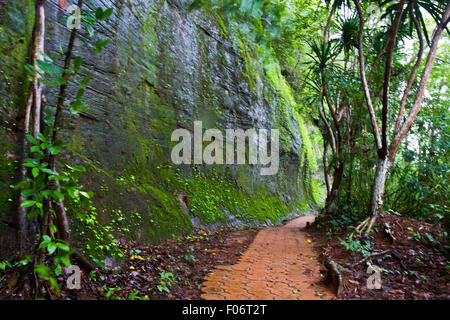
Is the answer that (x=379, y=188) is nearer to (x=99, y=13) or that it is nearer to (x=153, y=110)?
(x=153, y=110)

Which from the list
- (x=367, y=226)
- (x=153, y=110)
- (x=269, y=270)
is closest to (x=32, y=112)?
(x=153, y=110)

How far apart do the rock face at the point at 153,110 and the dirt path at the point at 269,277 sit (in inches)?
54.9

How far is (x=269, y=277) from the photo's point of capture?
12.1 ft

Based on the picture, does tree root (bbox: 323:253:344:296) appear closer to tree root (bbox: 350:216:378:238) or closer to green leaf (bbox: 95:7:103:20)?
tree root (bbox: 350:216:378:238)

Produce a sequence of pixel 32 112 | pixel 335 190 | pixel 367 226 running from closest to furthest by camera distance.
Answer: pixel 32 112, pixel 367 226, pixel 335 190

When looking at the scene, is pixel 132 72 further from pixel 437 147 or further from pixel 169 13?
pixel 437 147

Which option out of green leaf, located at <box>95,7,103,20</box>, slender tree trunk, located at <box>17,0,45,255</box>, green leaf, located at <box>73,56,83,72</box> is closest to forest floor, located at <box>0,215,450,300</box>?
slender tree trunk, located at <box>17,0,45,255</box>

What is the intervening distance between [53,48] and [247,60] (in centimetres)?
810

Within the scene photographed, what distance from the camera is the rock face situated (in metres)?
3.78

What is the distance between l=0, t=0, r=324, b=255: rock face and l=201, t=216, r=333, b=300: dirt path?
1395mm

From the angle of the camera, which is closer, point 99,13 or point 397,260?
point 99,13

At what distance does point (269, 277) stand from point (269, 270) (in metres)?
0.33

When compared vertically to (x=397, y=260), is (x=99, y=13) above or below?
above

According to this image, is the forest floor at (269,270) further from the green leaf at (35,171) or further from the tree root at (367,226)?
the green leaf at (35,171)
